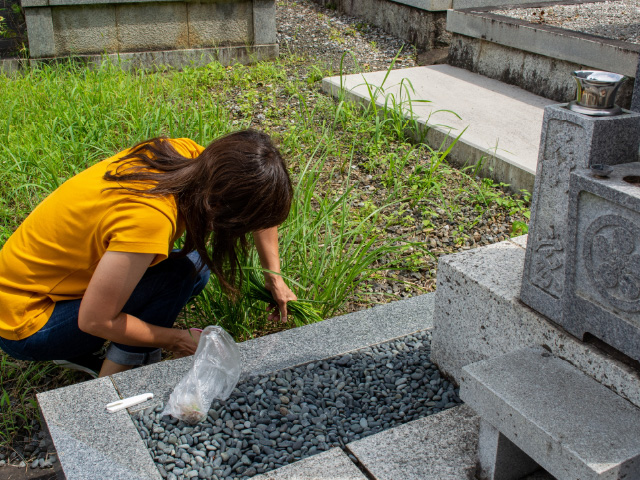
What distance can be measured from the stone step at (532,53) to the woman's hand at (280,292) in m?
2.99

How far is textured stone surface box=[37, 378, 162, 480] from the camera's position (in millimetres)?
1730

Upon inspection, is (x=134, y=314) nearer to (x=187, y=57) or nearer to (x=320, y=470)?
(x=320, y=470)

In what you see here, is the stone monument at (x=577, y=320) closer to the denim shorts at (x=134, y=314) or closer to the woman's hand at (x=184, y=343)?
the woman's hand at (x=184, y=343)

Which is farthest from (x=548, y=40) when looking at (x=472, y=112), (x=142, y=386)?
(x=142, y=386)

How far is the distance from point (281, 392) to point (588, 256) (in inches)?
40.3

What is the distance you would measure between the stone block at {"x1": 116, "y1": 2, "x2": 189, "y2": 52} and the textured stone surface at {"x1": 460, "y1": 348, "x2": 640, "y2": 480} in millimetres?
4988

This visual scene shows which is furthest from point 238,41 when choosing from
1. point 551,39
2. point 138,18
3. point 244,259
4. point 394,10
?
point 244,259

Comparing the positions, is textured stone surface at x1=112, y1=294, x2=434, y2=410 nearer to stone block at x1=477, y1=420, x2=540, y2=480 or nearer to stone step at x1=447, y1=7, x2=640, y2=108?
stone block at x1=477, y1=420, x2=540, y2=480

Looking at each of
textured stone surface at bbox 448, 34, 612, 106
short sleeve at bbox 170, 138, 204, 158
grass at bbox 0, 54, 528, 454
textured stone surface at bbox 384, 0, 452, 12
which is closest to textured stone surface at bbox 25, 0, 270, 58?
grass at bbox 0, 54, 528, 454

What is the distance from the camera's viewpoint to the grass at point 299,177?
261 centimetres

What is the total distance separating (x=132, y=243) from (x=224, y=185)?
30 cm

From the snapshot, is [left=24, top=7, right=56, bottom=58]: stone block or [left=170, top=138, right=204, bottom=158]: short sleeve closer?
[left=170, top=138, right=204, bottom=158]: short sleeve

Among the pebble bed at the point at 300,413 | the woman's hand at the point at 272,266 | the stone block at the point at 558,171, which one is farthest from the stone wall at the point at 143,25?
the stone block at the point at 558,171

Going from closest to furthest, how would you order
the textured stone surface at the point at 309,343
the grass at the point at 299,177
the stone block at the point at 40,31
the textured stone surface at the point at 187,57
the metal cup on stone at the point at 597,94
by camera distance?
the metal cup on stone at the point at 597,94
the textured stone surface at the point at 309,343
the grass at the point at 299,177
the stone block at the point at 40,31
the textured stone surface at the point at 187,57
